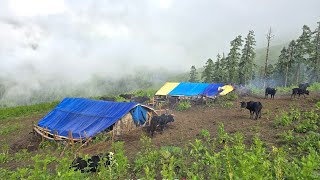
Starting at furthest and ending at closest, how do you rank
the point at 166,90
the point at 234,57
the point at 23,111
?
1. the point at 234,57
2. the point at 23,111
3. the point at 166,90

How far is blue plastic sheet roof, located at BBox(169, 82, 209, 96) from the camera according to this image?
Result: 34.8 m

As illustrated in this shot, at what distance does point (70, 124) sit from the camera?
22562 millimetres

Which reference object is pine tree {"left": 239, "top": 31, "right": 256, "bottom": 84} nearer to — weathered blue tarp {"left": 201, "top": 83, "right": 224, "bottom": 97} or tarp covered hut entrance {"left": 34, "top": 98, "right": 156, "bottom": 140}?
weathered blue tarp {"left": 201, "top": 83, "right": 224, "bottom": 97}

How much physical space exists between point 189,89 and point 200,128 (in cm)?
1618

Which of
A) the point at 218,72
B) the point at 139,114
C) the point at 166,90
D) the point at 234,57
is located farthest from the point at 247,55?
the point at 139,114

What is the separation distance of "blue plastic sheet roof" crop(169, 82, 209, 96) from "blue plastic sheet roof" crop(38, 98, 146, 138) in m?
12.1

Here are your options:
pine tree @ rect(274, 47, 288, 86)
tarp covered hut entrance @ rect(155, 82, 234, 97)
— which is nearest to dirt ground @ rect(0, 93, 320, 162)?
tarp covered hut entrance @ rect(155, 82, 234, 97)

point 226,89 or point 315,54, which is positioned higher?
point 315,54

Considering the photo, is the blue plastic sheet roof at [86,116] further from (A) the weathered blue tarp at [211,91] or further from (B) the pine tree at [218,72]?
(B) the pine tree at [218,72]

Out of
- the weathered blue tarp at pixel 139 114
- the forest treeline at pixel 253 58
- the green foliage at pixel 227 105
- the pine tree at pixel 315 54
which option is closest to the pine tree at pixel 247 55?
the forest treeline at pixel 253 58

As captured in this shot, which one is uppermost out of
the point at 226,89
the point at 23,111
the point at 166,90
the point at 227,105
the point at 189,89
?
the point at 226,89

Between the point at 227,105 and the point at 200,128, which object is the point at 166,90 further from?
A: the point at 200,128

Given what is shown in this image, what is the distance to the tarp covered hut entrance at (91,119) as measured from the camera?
20938 millimetres

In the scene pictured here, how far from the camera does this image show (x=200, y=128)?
66.8 ft
